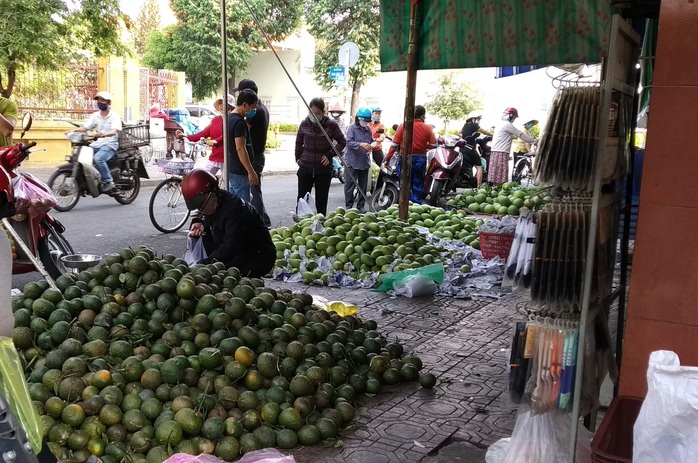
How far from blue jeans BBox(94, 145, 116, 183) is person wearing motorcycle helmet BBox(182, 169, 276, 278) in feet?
18.3

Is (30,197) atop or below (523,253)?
below

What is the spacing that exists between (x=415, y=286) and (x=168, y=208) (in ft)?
15.3

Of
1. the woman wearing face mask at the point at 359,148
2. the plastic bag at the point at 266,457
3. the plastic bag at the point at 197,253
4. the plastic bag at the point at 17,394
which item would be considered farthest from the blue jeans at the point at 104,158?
the plastic bag at the point at 17,394

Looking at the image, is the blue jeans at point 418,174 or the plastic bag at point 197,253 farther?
the blue jeans at point 418,174

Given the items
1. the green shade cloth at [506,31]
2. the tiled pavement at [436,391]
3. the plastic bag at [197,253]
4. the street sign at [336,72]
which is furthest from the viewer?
the street sign at [336,72]

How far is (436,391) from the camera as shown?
4070mm

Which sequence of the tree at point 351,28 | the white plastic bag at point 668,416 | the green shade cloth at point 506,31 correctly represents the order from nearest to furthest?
1. the white plastic bag at point 668,416
2. the green shade cloth at point 506,31
3. the tree at point 351,28

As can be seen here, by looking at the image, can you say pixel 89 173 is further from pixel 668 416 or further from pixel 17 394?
pixel 668 416

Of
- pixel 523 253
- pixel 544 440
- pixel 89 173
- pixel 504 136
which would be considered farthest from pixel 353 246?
pixel 504 136

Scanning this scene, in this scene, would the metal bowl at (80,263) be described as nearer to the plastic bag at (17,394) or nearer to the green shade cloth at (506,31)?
the plastic bag at (17,394)

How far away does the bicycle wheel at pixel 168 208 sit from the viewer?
925 cm

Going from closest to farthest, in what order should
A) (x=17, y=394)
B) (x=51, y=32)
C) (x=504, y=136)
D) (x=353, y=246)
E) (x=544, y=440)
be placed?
(x=17, y=394) < (x=544, y=440) < (x=353, y=246) < (x=504, y=136) < (x=51, y=32)

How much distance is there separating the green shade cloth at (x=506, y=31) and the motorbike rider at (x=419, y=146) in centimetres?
401

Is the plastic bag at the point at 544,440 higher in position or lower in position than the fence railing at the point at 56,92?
lower
